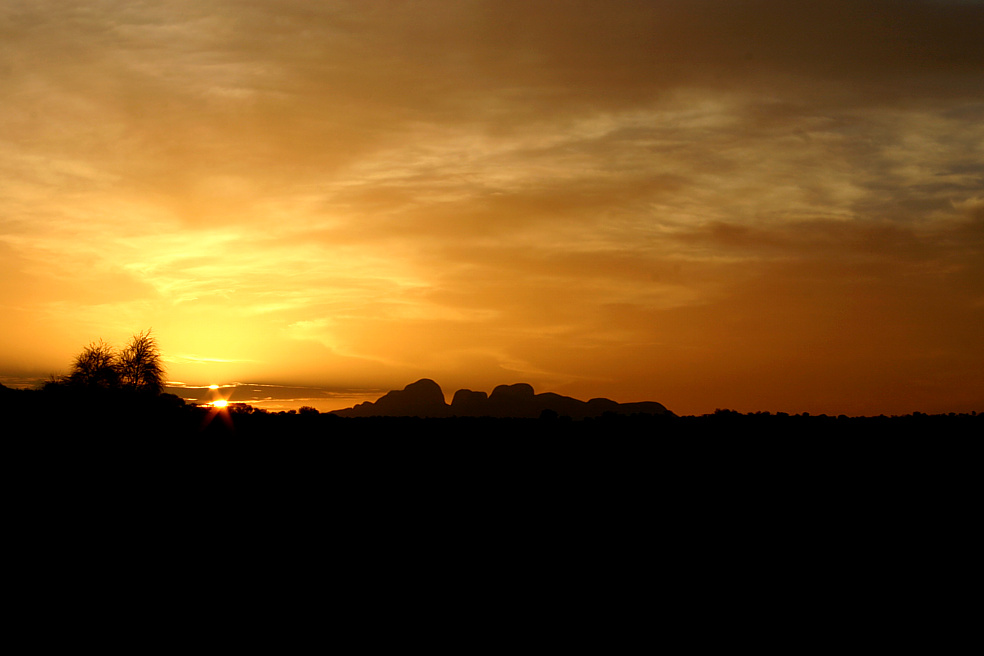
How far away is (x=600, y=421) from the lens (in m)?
33.7

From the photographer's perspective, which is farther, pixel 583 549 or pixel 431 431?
pixel 431 431

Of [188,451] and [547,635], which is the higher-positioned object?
[188,451]

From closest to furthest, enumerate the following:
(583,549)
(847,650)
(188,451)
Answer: (847,650) < (583,549) < (188,451)

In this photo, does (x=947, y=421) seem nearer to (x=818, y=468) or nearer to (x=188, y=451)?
(x=818, y=468)

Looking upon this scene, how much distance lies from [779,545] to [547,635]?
794 cm

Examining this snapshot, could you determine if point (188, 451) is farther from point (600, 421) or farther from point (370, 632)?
point (600, 421)

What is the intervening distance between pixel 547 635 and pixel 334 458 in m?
13.3

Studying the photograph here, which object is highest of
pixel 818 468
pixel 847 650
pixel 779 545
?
pixel 818 468

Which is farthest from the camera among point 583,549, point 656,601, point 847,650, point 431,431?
point 431,431

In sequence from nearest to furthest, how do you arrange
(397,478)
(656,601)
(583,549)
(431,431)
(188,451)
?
1. (656,601)
2. (583,549)
3. (397,478)
4. (188,451)
5. (431,431)

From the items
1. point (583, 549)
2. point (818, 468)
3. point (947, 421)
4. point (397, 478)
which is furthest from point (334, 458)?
point (947, 421)

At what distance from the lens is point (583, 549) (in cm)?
1986

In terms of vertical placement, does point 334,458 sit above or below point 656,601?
above

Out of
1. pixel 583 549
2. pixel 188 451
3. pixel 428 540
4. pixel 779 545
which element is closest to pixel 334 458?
pixel 188 451
